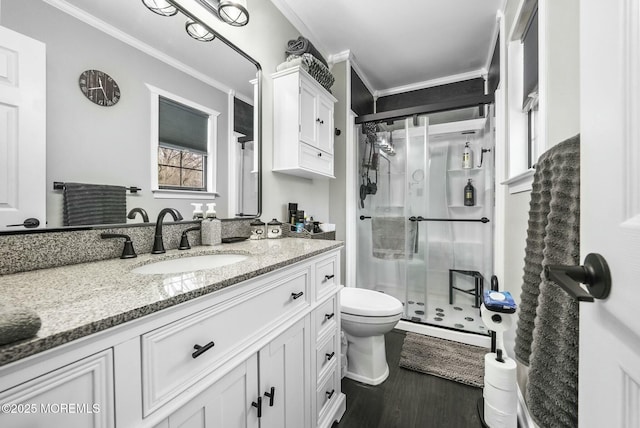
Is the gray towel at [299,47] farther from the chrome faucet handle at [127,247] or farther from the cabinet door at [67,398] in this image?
the cabinet door at [67,398]

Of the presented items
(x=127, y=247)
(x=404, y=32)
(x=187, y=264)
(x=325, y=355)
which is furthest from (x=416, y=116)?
(x=127, y=247)

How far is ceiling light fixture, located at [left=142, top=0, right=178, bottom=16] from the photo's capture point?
1125 mm

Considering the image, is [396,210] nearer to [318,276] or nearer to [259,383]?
[318,276]

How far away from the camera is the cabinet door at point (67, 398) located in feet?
1.21

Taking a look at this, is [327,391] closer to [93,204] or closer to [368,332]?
[368,332]

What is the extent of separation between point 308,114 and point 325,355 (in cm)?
153

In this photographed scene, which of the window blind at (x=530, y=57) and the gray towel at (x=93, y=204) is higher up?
the window blind at (x=530, y=57)

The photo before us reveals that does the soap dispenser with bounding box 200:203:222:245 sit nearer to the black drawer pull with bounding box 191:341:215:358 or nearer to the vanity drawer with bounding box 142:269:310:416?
the vanity drawer with bounding box 142:269:310:416

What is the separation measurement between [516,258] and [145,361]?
5.97ft

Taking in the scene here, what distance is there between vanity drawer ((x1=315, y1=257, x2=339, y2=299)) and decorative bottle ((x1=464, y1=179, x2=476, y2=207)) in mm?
1966

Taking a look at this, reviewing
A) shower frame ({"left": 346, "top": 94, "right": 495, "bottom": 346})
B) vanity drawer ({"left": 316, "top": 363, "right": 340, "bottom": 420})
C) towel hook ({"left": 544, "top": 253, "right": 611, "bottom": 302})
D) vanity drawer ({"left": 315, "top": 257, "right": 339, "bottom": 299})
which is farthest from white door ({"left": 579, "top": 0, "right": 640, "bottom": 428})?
shower frame ({"left": 346, "top": 94, "right": 495, "bottom": 346})

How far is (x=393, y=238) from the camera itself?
8.79 ft

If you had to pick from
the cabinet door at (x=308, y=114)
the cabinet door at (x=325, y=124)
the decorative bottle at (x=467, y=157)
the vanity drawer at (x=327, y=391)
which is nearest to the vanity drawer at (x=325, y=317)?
the vanity drawer at (x=327, y=391)

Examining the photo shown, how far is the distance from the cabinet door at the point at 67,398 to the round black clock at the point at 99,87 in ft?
2.96
